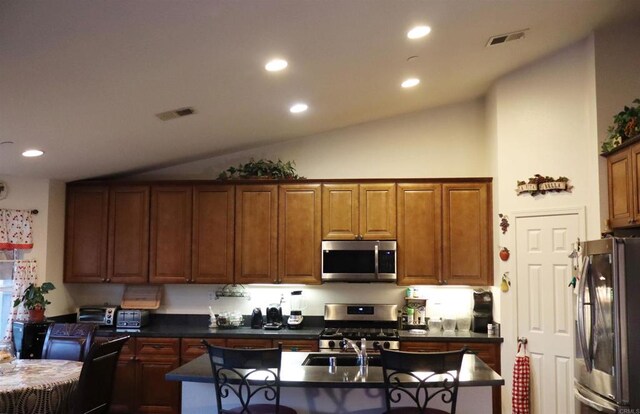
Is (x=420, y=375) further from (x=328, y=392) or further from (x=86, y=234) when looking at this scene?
(x=86, y=234)

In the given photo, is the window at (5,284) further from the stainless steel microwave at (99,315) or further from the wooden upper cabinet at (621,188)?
the wooden upper cabinet at (621,188)

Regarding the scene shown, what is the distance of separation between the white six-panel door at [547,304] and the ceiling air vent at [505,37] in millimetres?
1566

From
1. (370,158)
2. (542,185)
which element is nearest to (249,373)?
(542,185)

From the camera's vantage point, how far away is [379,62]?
13.0ft

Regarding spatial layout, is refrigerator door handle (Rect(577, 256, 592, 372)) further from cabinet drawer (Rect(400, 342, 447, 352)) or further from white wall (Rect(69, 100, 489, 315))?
Answer: white wall (Rect(69, 100, 489, 315))

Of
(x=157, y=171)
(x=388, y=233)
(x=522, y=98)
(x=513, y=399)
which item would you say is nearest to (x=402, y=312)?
(x=388, y=233)

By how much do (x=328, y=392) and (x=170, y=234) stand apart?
9.64ft

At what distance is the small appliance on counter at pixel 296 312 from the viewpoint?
5453 mm

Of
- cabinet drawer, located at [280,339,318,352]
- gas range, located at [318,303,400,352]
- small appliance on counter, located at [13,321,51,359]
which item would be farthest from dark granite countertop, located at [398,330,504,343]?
small appliance on counter, located at [13,321,51,359]

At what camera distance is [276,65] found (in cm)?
353

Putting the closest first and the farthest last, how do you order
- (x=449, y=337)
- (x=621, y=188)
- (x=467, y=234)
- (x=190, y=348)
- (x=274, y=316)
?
(x=621, y=188) → (x=449, y=337) → (x=190, y=348) → (x=467, y=234) → (x=274, y=316)

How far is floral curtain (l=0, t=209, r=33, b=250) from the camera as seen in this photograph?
5184 mm

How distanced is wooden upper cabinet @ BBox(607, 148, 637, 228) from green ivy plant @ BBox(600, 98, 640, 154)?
0.28 feet

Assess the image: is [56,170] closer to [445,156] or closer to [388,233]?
[388,233]
